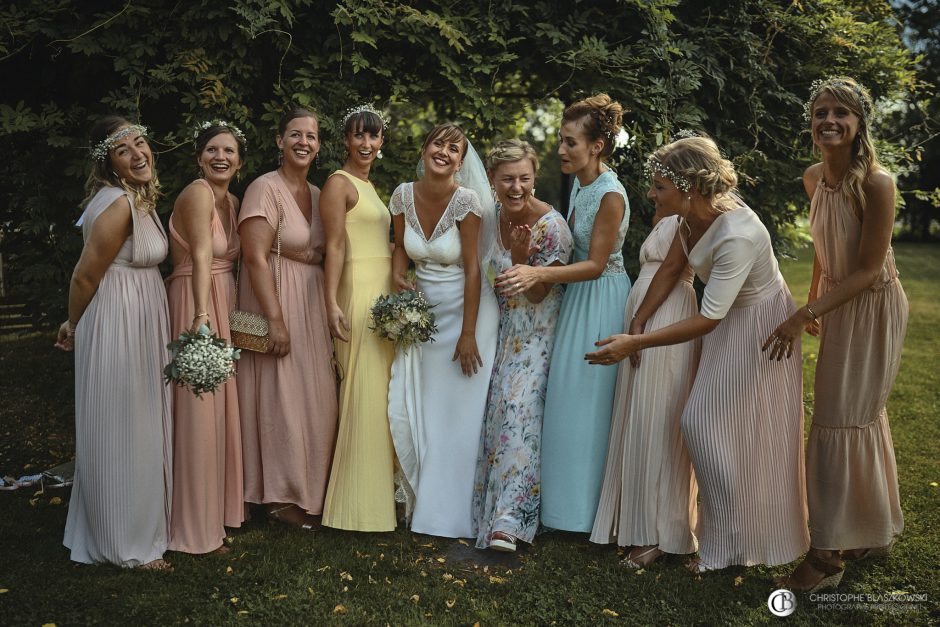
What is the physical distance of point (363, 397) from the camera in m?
4.54

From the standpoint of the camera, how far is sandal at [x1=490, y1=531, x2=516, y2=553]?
13.7ft

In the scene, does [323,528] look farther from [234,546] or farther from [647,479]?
[647,479]

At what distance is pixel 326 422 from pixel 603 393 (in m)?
1.63

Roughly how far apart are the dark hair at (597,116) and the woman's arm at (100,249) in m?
2.41

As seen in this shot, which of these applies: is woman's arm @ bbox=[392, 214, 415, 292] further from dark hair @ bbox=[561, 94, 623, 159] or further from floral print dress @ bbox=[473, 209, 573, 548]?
dark hair @ bbox=[561, 94, 623, 159]

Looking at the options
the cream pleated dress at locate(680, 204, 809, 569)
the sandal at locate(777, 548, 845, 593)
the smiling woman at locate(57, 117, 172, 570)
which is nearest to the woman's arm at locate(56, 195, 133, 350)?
the smiling woman at locate(57, 117, 172, 570)

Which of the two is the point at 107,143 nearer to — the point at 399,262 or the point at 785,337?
the point at 399,262

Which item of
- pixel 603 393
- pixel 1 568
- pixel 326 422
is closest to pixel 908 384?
pixel 603 393

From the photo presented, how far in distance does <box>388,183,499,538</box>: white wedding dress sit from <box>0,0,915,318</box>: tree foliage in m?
1.00

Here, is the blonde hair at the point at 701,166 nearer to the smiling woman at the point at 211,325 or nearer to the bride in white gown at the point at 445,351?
the bride in white gown at the point at 445,351

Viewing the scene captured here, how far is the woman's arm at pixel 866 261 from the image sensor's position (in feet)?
11.9

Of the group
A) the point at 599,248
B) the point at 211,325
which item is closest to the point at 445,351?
the point at 599,248

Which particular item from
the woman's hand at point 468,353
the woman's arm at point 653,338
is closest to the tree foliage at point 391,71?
the woman's hand at point 468,353

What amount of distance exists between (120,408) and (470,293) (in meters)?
1.95
